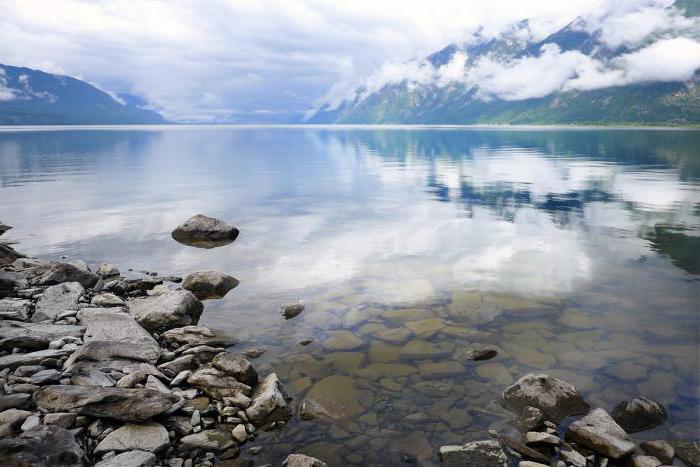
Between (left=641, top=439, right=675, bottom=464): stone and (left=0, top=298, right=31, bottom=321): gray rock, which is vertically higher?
(left=0, top=298, right=31, bottom=321): gray rock

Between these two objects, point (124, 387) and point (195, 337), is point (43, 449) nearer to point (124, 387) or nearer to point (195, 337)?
point (124, 387)

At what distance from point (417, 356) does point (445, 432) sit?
429 centimetres

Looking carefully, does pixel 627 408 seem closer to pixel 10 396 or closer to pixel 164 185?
pixel 10 396

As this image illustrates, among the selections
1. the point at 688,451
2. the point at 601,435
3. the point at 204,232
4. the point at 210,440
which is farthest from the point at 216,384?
the point at 204,232

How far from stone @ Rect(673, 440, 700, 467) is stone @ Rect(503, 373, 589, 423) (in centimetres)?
224

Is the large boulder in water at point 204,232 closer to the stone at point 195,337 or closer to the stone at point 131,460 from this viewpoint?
the stone at point 195,337

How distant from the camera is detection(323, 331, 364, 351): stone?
1784cm

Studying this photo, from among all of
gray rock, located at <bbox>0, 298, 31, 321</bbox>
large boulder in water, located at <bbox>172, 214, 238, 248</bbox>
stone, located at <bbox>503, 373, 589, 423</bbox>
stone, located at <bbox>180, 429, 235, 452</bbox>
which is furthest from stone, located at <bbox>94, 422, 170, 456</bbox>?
large boulder in water, located at <bbox>172, 214, 238, 248</bbox>

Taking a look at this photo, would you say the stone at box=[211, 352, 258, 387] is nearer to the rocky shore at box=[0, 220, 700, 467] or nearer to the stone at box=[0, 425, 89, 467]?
the rocky shore at box=[0, 220, 700, 467]

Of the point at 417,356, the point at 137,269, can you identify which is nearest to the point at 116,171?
the point at 137,269

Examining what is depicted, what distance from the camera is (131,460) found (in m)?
10.6

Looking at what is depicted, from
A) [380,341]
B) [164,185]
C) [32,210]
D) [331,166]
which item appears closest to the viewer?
[380,341]

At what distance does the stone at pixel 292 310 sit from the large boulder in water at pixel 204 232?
1555 centimetres

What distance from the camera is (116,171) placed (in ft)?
289
